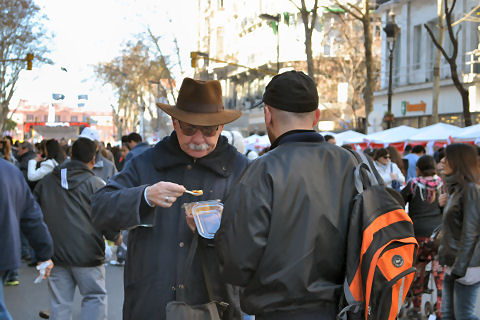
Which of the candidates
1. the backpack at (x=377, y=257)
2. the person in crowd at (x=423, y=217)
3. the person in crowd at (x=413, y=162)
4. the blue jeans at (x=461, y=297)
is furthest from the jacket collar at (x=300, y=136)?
the person in crowd at (x=413, y=162)

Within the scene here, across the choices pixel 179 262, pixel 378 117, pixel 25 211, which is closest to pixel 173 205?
pixel 179 262

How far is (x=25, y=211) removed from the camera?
188 inches

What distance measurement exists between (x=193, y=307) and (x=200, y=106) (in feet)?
3.46

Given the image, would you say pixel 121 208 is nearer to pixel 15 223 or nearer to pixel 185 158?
pixel 185 158

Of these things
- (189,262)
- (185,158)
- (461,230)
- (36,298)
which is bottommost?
(36,298)

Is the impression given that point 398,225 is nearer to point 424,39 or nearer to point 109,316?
point 109,316

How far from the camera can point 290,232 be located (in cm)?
280

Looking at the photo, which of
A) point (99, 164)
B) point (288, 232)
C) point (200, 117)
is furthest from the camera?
point (99, 164)

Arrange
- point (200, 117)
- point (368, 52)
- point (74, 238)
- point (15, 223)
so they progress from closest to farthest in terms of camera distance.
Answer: point (200, 117) < point (15, 223) < point (74, 238) < point (368, 52)

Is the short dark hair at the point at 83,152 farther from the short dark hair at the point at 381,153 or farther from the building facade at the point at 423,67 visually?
the building facade at the point at 423,67

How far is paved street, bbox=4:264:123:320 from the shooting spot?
26.8 ft

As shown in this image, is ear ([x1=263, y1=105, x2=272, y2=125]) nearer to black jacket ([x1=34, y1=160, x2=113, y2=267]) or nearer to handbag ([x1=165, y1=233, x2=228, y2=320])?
handbag ([x1=165, y1=233, x2=228, y2=320])

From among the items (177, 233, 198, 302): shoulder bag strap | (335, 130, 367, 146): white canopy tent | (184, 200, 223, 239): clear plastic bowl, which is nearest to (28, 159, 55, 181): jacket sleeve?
(177, 233, 198, 302): shoulder bag strap

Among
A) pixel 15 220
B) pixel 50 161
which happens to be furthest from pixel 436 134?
pixel 15 220
